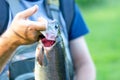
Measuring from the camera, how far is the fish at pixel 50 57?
4.11 m

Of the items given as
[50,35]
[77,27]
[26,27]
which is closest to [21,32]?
[26,27]

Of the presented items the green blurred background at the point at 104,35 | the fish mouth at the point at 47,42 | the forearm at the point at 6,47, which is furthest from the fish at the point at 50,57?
the green blurred background at the point at 104,35

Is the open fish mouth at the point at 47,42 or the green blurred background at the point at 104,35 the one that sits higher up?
the open fish mouth at the point at 47,42

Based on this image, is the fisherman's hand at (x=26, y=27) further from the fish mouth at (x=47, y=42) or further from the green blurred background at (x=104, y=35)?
the green blurred background at (x=104, y=35)

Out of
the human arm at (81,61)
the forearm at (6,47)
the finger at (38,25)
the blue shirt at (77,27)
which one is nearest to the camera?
the finger at (38,25)

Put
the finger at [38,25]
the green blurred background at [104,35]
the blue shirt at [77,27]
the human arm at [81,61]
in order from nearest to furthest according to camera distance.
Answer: the finger at [38,25] < the blue shirt at [77,27] < the human arm at [81,61] < the green blurred background at [104,35]

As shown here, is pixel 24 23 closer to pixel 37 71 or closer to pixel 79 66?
pixel 37 71

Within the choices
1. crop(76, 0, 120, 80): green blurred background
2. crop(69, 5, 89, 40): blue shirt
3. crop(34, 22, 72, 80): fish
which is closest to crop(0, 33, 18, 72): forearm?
crop(34, 22, 72, 80): fish

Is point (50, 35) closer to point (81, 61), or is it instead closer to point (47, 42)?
point (47, 42)

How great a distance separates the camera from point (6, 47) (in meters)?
4.26

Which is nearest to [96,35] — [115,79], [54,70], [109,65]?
[109,65]

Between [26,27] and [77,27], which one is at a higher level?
[26,27]

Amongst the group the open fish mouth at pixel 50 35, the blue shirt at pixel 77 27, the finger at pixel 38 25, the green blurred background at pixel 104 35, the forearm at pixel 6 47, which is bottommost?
the green blurred background at pixel 104 35

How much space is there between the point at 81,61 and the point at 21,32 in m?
1.07
